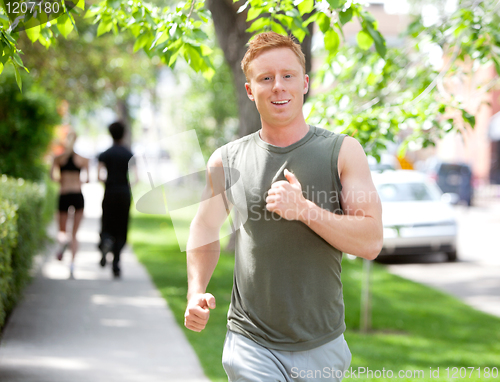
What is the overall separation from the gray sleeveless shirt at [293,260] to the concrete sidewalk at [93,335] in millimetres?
2813

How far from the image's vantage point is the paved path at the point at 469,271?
9438 millimetres

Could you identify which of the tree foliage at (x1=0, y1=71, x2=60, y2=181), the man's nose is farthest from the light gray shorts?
the tree foliage at (x1=0, y1=71, x2=60, y2=181)

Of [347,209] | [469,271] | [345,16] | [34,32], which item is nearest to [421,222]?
[469,271]

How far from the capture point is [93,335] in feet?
19.6

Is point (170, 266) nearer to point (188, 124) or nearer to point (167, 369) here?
point (167, 369)

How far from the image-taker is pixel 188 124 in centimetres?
1931

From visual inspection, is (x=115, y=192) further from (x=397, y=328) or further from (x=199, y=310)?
(x=199, y=310)

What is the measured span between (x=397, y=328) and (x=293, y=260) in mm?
5352

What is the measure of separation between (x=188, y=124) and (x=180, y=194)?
16709 millimetres

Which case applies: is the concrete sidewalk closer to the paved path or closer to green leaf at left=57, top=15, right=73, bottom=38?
green leaf at left=57, top=15, right=73, bottom=38

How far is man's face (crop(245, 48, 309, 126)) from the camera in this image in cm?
232

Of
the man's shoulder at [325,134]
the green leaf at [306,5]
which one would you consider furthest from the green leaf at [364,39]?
the man's shoulder at [325,134]

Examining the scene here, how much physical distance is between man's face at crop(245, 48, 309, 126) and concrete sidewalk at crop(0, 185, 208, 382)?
3173mm

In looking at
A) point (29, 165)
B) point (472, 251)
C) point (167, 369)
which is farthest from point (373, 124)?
point (472, 251)
